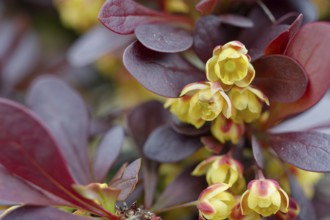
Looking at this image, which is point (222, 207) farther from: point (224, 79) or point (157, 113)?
point (157, 113)

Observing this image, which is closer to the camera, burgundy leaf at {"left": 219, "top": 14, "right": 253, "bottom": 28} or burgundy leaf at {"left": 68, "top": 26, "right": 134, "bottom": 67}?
burgundy leaf at {"left": 219, "top": 14, "right": 253, "bottom": 28}

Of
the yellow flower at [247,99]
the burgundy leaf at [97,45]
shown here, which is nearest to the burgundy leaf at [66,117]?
the burgundy leaf at [97,45]

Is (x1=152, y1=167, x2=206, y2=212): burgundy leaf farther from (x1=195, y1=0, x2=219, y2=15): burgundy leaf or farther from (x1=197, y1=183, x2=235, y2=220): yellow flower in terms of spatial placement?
(x1=195, y1=0, x2=219, y2=15): burgundy leaf

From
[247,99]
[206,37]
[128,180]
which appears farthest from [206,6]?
[128,180]

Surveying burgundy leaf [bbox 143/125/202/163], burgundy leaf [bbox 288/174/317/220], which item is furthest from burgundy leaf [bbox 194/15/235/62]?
burgundy leaf [bbox 288/174/317/220]

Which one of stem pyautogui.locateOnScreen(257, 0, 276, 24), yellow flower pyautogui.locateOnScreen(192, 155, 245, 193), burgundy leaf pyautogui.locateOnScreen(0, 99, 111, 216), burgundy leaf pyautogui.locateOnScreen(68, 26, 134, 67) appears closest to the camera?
burgundy leaf pyautogui.locateOnScreen(0, 99, 111, 216)

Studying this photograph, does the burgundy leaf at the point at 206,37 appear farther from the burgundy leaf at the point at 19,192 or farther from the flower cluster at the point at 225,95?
the burgundy leaf at the point at 19,192
